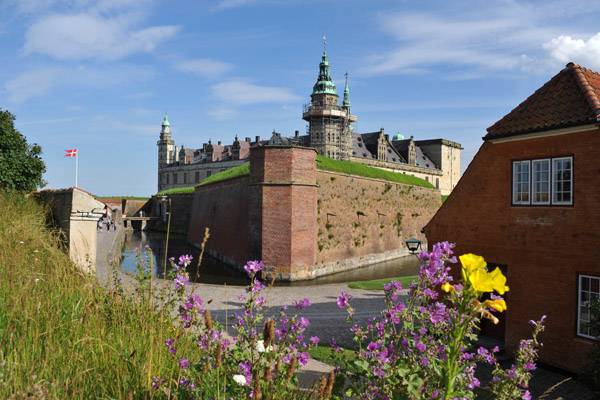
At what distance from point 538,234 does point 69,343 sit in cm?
974

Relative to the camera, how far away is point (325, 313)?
44.5 ft

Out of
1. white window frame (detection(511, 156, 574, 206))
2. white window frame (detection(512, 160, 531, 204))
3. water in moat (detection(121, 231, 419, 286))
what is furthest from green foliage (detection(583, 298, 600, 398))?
water in moat (detection(121, 231, 419, 286))

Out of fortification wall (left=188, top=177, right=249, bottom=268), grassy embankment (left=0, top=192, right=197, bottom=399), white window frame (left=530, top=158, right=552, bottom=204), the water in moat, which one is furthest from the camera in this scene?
fortification wall (left=188, top=177, right=249, bottom=268)

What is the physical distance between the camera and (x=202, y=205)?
131 ft

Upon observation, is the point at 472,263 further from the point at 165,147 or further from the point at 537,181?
the point at 165,147

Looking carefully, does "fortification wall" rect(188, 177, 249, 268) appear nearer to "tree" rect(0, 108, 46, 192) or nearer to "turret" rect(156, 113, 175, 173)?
"tree" rect(0, 108, 46, 192)

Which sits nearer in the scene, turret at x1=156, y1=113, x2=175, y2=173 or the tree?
the tree

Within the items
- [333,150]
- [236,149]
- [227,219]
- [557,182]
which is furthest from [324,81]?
[557,182]

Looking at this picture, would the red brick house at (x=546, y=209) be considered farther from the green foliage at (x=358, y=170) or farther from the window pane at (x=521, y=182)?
the green foliage at (x=358, y=170)

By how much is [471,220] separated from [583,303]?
10.5 feet

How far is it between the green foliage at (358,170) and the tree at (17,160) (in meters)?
15.1

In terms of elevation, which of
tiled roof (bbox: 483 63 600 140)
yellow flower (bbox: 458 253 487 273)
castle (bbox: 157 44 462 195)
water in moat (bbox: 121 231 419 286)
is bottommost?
water in moat (bbox: 121 231 419 286)

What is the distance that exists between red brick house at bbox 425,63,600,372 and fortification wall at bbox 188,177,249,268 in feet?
54.7

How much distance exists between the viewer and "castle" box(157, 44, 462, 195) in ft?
187
